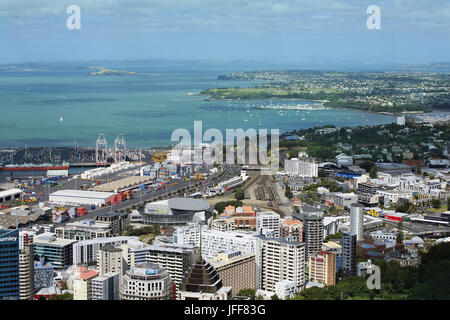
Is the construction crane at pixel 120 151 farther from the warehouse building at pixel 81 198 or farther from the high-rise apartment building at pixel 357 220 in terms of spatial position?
the high-rise apartment building at pixel 357 220

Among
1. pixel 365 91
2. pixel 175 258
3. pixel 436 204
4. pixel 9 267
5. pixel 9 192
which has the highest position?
pixel 365 91

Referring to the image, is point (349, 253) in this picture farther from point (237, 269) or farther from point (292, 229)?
point (237, 269)

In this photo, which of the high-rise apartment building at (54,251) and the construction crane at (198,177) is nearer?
the high-rise apartment building at (54,251)

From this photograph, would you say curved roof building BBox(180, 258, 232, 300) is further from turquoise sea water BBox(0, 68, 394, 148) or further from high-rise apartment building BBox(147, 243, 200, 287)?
turquoise sea water BBox(0, 68, 394, 148)

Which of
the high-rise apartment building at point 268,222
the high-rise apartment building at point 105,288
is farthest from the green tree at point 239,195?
the high-rise apartment building at point 105,288

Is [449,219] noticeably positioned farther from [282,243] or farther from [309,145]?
[309,145]

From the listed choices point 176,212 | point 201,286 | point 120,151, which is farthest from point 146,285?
point 120,151

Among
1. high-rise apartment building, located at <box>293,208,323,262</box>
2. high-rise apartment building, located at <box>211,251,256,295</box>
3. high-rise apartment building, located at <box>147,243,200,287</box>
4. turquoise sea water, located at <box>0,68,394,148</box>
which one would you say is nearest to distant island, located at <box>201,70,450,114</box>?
turquoise sea water, located at <box>0,68,394,148</box>
